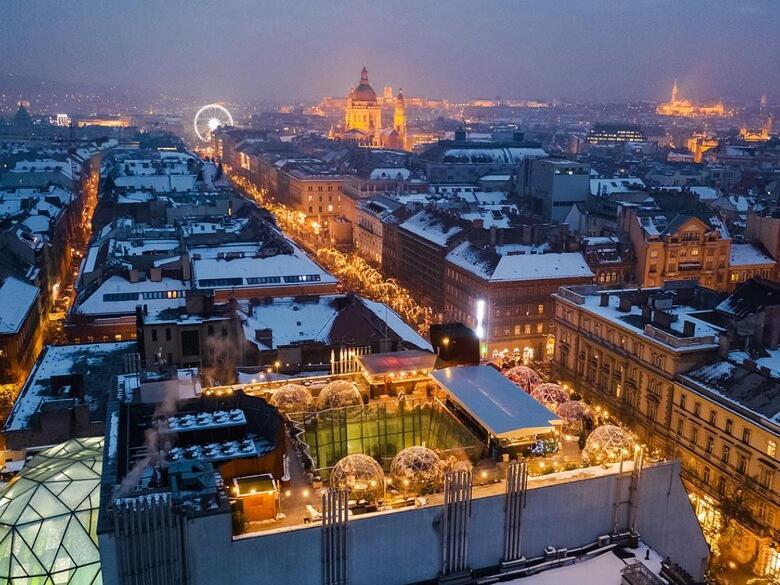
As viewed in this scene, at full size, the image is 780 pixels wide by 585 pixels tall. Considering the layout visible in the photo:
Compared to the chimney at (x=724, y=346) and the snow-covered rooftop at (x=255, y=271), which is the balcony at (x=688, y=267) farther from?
the snow-covered rooftop at (x=255, y=271)

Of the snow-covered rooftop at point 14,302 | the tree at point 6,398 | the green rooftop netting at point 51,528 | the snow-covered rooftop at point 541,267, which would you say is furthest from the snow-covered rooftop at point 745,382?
the snow-covered rooftop at point 14,302

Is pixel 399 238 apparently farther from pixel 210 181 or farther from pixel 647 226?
pixel 210 181

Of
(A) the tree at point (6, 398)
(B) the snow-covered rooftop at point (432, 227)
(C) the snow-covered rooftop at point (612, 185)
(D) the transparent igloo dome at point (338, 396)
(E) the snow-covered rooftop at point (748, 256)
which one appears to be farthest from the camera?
(C) the snow-covered rooftop at point (612, 185)

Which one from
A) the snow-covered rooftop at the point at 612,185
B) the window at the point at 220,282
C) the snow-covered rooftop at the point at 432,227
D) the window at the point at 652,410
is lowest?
the window at the point at 652,410

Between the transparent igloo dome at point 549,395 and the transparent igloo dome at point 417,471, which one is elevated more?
the transparent igloo dome at point 417,471

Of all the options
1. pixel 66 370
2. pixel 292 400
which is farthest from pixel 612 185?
pixel 292 400

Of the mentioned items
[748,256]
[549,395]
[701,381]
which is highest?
[549,395]

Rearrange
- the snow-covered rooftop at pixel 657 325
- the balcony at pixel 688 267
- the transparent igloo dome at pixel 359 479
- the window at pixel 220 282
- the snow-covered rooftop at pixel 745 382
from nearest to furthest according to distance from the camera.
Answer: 1. the transparent igloo dome at pixel 359 479
2. the snow-covered rooftop at pixel 745 382
3. the snow-covered rooftop at pixel 657 325
4. the window at pixel 220 282
5. the balcony at pixel 688 267

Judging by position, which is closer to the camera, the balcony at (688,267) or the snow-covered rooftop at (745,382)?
the snow-covered rooftop at (745,382)

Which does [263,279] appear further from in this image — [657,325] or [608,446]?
[608,446]
